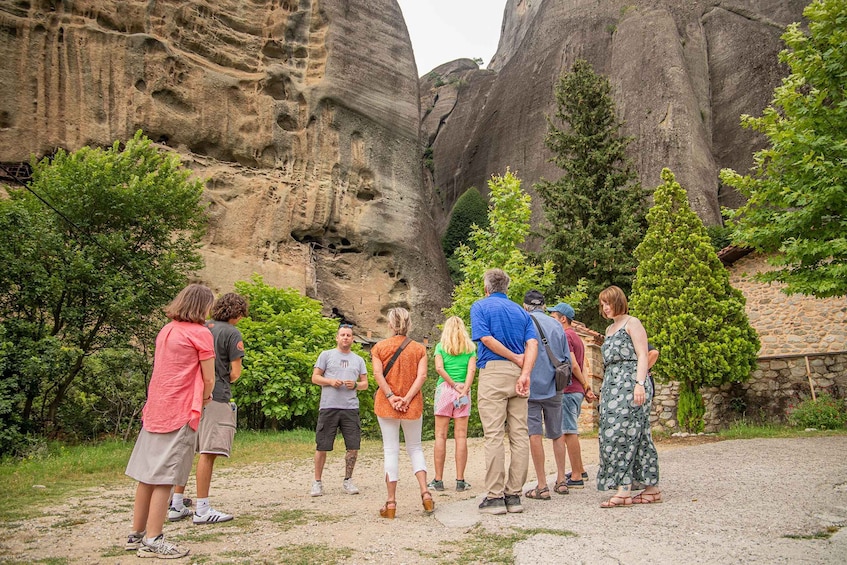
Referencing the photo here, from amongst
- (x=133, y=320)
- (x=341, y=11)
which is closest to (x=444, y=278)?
(x=341, y=11)

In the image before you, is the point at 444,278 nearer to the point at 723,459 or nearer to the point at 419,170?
the point at 419,170

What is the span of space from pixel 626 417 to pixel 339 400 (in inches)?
112

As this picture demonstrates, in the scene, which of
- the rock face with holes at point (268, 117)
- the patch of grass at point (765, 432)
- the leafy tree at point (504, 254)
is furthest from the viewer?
the rock face with holes at point (268, 117)

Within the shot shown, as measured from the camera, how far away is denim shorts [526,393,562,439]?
5730 mm

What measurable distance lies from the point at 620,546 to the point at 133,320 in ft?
39.5

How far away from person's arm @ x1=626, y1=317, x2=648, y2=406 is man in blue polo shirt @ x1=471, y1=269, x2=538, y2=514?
842 millimetres

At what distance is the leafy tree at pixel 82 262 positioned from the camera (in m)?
11.2

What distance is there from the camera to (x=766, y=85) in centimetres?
3105

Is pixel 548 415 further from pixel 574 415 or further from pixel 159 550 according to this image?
pixel 159 550

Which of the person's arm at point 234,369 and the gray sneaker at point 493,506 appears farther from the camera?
the person's arm at point 234,369

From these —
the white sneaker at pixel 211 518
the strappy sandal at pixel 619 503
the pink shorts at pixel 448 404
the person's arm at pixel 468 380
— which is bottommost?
the white sneaker at pixel 211 518

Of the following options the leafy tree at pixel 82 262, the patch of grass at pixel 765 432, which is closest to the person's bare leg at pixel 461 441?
the patch of grass at pixel 765 432

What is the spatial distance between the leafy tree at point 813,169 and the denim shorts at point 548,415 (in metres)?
6.03

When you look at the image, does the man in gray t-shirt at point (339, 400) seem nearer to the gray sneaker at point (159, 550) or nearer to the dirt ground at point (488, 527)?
the dirt ground at point (488, 527)
